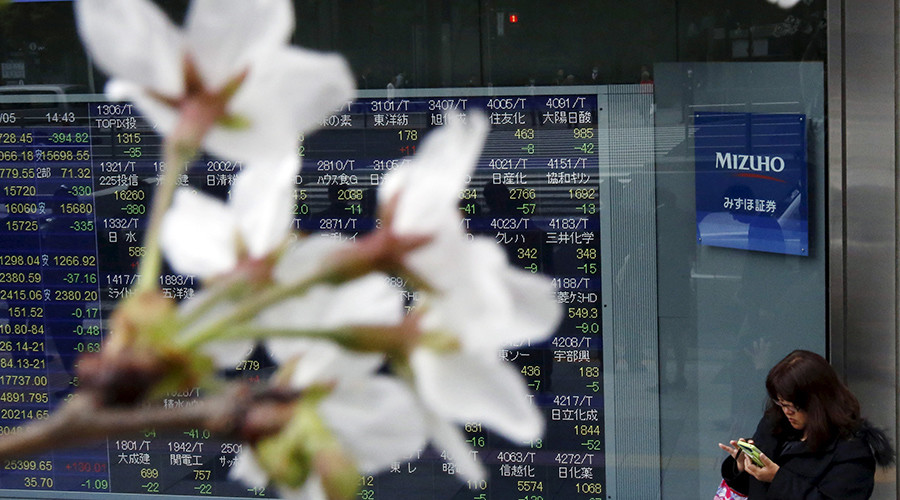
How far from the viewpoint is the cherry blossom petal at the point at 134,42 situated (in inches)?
12.7

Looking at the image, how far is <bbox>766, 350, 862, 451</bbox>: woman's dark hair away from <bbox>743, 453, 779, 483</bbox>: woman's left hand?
0.11 m

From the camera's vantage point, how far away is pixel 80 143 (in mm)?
3340

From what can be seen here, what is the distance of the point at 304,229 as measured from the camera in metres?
3.27

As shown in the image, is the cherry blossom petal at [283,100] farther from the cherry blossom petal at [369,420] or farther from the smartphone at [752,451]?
the smartphone at [752,451]

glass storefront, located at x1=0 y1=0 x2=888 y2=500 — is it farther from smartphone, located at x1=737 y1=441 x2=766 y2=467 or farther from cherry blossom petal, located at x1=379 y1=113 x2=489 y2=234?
cherry blossom petal, located at x1=379 y1=113 x2=489 y2=234

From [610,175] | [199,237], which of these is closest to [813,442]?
[610,175]

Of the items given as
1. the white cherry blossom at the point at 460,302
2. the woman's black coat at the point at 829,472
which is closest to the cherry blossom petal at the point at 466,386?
the white cherry blossom at the point at 460,302

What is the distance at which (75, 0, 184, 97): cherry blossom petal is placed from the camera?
323 mm

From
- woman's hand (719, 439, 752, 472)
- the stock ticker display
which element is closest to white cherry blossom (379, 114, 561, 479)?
woman's hand (719, 439, 752, 472)

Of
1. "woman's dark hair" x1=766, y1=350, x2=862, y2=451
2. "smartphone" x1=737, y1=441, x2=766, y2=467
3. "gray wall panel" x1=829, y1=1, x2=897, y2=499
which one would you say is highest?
"gray wall panel" x1=829, y1=1, x2=897, y2=499

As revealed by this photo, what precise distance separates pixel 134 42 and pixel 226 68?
0.10 ft

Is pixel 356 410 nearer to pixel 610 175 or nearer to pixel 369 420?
pixel 369 420

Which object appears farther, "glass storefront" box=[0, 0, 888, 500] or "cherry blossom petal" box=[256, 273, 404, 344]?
"glass storefront" box=[0, 0, 888, 500]

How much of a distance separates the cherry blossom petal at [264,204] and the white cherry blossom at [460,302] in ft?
0.16
